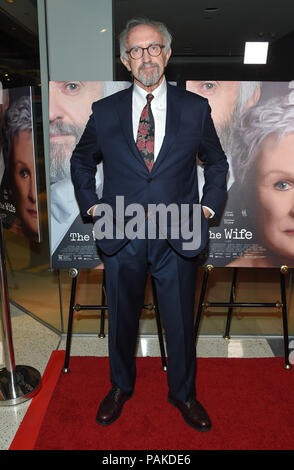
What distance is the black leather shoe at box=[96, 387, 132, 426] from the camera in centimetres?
198

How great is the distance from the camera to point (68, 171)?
2.19 m

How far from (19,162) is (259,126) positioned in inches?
53.9

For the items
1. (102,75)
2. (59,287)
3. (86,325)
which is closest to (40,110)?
(102,75)

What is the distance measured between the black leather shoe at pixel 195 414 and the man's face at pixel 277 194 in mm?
948

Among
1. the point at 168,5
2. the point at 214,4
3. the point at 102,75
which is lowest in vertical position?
the point at 102,75

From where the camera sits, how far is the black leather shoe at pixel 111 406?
1981mm

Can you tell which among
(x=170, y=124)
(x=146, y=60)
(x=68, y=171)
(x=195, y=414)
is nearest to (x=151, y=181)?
(x=170, y=124)

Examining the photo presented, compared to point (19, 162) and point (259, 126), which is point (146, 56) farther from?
point (19, 162)

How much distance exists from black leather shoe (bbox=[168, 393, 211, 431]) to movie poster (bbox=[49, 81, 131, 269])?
0.89 meters

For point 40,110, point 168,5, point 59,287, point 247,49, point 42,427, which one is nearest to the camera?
point 42,427

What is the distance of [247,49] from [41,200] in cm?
169

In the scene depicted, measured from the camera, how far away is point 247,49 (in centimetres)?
261

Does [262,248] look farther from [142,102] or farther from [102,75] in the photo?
[102,75]

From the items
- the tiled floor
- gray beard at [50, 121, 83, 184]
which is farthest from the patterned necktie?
the tiled floor
